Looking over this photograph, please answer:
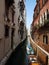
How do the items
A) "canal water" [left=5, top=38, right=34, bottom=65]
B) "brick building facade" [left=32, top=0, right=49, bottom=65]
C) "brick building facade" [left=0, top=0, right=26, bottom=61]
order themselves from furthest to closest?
"brick building facade" [left=32, top=0, right=49, bottom=65] < "canal water" [left=5, top=38, right=34, bottom=65] < "brick building facade" [left=0, top=0, right=26, bottom=61]

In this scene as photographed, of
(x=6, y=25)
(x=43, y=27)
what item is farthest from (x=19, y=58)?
(x=6, y=25)

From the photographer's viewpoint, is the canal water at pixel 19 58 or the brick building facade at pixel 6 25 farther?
the canal water at pixel 19 58

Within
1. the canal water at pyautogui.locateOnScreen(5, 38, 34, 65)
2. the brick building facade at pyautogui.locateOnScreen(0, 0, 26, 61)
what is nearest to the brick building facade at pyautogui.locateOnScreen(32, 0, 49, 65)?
the canal water at pyautogui.locateOnScreen(5, 38, 34, 65)

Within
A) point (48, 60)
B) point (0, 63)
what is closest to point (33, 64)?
point (48, 60)

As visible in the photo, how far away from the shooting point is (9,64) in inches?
464

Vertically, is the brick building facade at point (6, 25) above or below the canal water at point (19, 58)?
above

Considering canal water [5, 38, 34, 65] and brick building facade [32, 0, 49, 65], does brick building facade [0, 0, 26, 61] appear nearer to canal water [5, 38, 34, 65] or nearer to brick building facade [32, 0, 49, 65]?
canal water [5, 38, 34, 65]

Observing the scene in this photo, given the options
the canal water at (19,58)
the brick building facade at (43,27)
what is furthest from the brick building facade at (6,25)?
the brick building facade at (43,27)

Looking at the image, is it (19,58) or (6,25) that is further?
(19,58)

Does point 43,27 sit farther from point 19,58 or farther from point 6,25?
point 6,25

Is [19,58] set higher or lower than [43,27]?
lower

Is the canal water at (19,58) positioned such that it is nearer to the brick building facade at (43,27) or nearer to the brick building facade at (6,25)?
the brick building facade at (6,25)

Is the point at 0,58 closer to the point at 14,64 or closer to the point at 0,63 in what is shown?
the point at 0,63

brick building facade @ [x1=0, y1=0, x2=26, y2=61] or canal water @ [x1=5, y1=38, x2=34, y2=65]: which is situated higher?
brick building facade @ [x1=0, y1=0, x2=26, y2=61]
